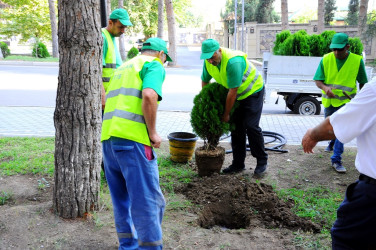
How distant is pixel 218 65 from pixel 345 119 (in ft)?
9.56

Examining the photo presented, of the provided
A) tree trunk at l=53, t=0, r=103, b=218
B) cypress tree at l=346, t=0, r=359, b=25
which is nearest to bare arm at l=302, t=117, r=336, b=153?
tree trunk at l=53, t=0, r=103, b=218

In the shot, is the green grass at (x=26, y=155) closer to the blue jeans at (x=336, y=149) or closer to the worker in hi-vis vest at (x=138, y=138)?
the worker in hi-vis vest at (x=138, y=138)

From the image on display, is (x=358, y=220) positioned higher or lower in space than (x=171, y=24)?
lower

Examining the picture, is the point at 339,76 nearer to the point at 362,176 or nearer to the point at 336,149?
the point at 336,149

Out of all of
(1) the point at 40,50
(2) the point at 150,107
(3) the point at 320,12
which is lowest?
(2) the point at 150,107

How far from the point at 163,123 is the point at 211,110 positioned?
3658mm

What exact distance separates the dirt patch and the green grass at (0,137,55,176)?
0.85 ft

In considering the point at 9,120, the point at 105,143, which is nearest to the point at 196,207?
the point at 105,143

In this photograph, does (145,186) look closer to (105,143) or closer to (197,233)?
(105,143)

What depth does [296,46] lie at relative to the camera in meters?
10.6

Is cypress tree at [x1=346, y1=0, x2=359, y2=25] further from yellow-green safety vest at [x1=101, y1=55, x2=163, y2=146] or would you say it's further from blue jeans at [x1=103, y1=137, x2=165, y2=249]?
blue jeans at [x1=103, y1=137, x2=165, y2=249]

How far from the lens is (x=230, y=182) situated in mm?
4809

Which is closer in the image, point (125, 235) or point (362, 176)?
point (362, 176)

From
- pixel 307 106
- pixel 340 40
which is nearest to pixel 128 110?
pixel 340 40
